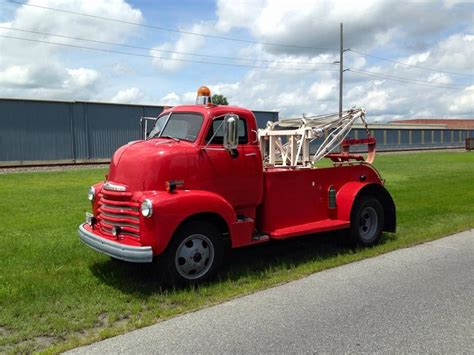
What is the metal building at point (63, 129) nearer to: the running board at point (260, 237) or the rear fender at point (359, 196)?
the rear fender at point (359, 196)

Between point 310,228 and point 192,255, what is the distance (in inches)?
78.7

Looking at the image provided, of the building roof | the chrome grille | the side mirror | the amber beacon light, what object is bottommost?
the chrome grille

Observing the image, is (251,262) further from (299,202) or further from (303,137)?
(303,137)

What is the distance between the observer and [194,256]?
18.9 feet

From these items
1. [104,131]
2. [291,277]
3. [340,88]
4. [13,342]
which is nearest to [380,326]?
[291,277]

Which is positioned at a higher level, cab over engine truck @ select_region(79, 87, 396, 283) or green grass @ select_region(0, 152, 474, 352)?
cab over engine truck @ select_region(79, 87, 396, 283)

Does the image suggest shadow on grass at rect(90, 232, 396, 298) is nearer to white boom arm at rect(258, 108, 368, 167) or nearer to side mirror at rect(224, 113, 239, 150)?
white boom arm at rect(258, 108, 368, 167)

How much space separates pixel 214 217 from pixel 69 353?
2.42 m

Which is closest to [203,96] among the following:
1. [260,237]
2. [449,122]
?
[260,237]

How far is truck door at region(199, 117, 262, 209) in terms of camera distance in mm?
6137

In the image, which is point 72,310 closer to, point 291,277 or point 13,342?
point 13,342

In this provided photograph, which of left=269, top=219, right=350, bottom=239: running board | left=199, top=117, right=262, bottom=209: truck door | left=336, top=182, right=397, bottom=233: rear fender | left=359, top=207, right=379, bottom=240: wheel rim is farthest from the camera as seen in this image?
left=359, top=207, right=379, bottom=240: wheel rim

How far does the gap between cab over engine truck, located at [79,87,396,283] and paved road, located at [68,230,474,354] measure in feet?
2.88

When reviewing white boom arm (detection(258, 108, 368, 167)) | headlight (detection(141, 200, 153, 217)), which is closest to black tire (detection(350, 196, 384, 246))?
white boom arm (detection(258, 108, 368, 167))
